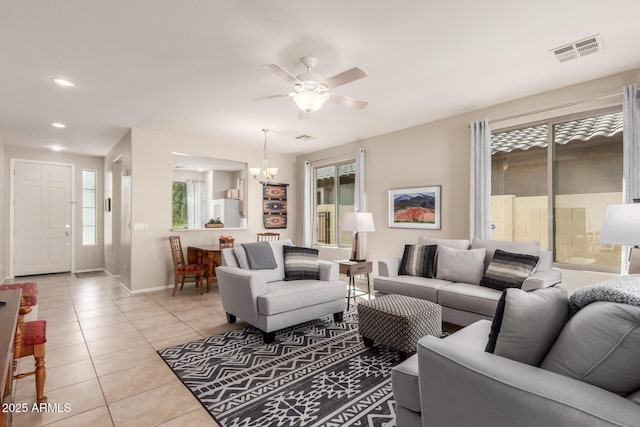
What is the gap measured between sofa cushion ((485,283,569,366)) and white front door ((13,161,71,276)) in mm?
8633

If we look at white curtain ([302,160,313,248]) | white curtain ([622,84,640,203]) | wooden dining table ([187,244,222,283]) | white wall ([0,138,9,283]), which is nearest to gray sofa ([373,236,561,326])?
white curtain ([622,84,640,203])

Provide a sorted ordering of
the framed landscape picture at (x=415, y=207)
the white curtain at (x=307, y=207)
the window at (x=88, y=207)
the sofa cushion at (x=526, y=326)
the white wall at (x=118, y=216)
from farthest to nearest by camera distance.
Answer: the window at (x=88, y=207), the white curtain at (x=307, y=207), the white wall at (x=118, y=216), the framed landscape picture at (x=415, y=207), the sofa cushion at (x=526, y=326)

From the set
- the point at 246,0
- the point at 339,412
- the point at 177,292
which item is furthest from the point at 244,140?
the point at 339,412

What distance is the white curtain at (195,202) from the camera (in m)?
9.98

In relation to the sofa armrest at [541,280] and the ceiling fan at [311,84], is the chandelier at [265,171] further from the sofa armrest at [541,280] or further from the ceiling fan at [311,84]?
the sofa armrest at [541,280]

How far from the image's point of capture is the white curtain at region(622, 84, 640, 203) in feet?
10.3

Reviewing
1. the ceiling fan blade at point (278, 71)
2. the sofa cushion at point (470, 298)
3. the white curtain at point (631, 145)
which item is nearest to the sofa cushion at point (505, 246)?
the sofa cushion at point (470, 298)

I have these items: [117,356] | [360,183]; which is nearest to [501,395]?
[117,356]

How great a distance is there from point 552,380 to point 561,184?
3.52 m

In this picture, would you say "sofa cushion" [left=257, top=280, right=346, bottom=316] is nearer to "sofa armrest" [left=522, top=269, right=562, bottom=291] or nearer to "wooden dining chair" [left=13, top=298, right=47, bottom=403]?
"wooden dining chair" [left=13, top=298, right=47, bottom=403]

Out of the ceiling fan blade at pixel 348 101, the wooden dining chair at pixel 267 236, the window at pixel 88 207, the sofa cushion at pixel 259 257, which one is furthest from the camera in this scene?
the window at pixel 88 207

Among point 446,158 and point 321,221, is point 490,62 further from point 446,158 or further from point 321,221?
point 321,221

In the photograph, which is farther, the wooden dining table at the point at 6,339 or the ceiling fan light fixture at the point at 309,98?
the ceiling fan light fixture at the point at 309,98

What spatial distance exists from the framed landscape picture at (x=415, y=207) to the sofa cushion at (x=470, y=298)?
1.58 metres
